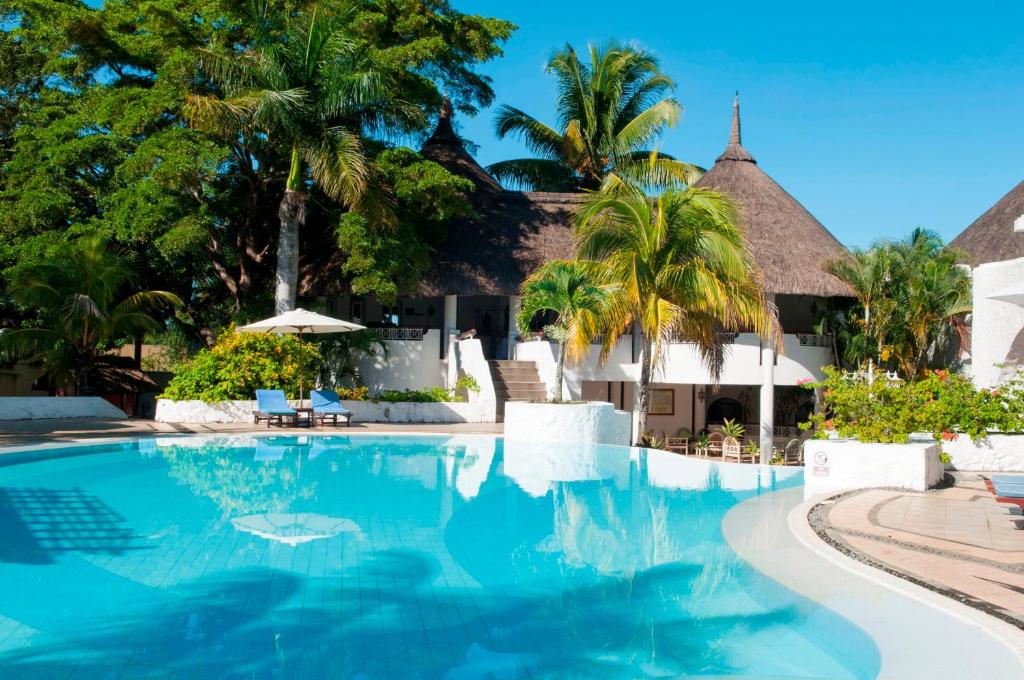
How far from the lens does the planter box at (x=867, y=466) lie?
9.55m

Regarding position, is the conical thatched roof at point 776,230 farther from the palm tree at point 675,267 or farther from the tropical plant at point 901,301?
the palm tree at point 675,267

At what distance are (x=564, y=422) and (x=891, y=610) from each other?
945cm

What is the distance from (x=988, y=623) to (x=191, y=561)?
17.2 ft

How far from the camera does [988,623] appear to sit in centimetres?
460

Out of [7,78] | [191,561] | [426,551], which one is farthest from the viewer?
[7,78]

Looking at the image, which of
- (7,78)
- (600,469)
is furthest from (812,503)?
(7,78)

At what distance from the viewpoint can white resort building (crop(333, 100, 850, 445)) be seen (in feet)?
60.7

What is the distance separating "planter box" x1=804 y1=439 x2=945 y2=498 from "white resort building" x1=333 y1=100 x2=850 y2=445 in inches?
274

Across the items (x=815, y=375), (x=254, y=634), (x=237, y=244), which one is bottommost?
(x=254, y=634)

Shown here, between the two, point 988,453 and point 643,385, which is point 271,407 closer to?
point 643,385

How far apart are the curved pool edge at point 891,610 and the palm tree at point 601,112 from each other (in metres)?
17.8

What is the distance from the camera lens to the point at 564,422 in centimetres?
1438

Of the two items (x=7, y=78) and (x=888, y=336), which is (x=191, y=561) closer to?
(x=888, y=336)

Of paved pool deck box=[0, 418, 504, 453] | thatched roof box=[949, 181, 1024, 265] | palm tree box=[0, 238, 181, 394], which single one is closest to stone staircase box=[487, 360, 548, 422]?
paved pool deck box=[0, 418, 504, 453]
